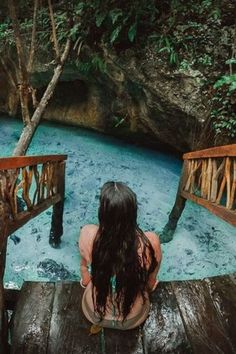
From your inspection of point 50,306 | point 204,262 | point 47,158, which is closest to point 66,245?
point 47,158

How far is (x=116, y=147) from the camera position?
9.55 metres

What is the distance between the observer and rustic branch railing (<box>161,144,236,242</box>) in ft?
11.6

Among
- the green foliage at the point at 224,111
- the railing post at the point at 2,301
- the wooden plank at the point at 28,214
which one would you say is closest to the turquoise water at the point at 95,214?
the wooden plank at the point at 28,214

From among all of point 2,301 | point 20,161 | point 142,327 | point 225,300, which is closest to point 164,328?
point 142,327

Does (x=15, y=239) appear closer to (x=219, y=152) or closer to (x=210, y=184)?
(x=210, y=184)

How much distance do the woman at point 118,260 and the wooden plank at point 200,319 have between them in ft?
1.65

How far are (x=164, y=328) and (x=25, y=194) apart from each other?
2277mm

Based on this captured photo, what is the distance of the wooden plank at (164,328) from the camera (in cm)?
262

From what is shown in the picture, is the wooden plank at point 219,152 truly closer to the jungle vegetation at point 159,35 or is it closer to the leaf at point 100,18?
the jungle vegetation at point 159,35

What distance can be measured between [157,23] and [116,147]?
3.56 metres

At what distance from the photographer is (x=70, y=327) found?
272cm

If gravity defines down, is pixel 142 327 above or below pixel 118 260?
below

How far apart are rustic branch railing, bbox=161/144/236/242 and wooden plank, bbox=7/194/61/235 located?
228cm

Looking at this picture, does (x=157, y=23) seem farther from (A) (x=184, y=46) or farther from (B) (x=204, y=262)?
(B) (x=204, y=262)
